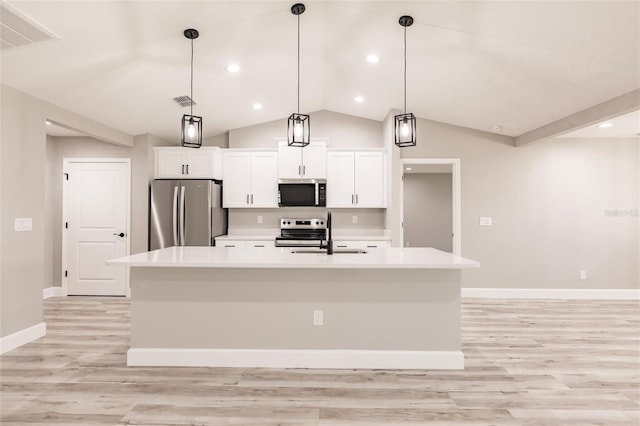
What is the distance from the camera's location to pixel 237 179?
233 inches

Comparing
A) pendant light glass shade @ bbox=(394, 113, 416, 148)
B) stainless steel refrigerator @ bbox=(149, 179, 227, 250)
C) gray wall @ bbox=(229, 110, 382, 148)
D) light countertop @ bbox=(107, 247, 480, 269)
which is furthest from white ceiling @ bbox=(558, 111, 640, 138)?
stainless steel refrigerator @ bbox=(149, 179, 227, 250)

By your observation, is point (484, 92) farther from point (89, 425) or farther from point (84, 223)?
point (84, 223)

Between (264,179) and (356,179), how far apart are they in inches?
56.0

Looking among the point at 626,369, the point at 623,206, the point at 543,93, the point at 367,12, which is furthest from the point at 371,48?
the point at 623,206

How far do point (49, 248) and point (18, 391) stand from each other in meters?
3.82

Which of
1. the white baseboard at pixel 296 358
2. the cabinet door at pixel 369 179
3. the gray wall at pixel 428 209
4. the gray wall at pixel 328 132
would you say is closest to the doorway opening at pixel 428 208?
the gray wall at pixel 428 209

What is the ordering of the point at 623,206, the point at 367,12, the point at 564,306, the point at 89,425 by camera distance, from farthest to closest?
1. the point at 623,206
2. the point at 564,306
3. the point at 367,12
4. the point at 89,425

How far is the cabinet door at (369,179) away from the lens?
580 cm

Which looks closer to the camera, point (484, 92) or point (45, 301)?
point (484, 92)

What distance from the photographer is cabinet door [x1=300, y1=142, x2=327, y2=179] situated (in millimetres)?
5773

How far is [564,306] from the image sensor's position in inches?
204

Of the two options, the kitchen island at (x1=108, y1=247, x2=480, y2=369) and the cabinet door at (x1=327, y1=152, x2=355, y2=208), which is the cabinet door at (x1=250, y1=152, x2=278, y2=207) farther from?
the kitchen island at (x1=108, y1=247, x2=480, y2=369)

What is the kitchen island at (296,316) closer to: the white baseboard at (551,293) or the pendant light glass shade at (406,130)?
the pendant light glass shade at (406,130)

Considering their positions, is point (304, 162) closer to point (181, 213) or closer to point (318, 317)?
point (181, 213)
